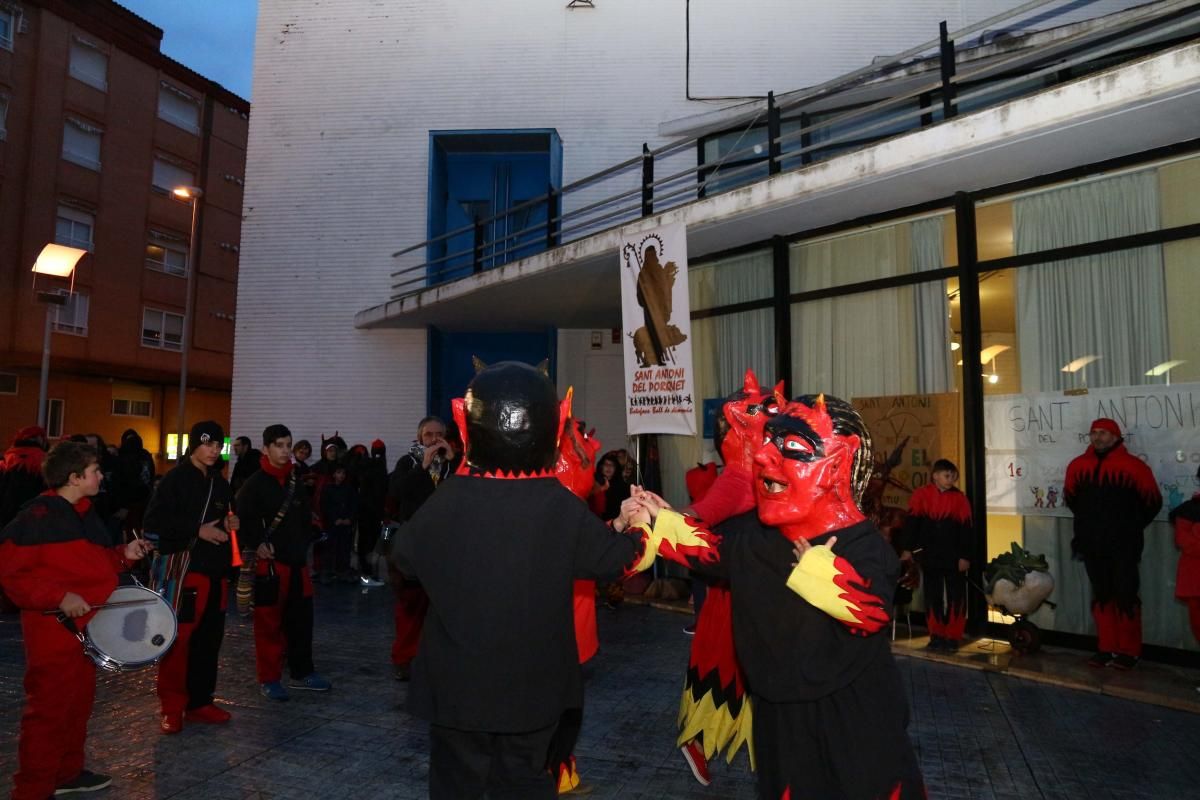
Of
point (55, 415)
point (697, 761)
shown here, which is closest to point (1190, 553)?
point (697, 761)

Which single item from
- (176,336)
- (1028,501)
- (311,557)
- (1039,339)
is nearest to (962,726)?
(1028,501)

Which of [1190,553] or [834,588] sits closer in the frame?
[834,588]

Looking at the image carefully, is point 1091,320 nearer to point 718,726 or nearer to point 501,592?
point 718,726

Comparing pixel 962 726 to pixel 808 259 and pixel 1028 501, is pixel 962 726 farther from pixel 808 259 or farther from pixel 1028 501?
pixel 808 259

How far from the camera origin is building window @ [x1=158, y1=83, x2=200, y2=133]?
27.9 meters

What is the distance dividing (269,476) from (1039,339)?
6.64m

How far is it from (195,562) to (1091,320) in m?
7.29

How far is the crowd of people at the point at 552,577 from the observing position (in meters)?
2.37

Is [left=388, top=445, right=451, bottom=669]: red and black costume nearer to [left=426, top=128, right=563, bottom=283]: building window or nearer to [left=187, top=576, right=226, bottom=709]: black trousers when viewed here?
[left=187, top=576, right=226, bottom=709]: black trousers

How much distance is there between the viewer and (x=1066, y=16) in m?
11.3

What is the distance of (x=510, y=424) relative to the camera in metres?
2.54

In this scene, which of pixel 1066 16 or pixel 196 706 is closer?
pixel 196 706

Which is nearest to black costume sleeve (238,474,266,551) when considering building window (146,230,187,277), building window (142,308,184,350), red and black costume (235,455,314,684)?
red and black costume (235,455,314,684)

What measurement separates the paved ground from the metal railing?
460cm
